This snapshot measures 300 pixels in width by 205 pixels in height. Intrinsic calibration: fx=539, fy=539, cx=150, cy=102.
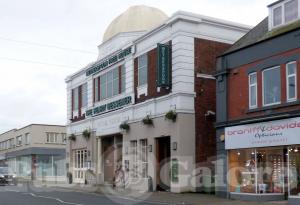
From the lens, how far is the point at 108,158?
122 feet

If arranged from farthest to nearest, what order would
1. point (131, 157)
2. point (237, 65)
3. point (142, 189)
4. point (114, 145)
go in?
point (114, 145), point (131, 157), point (142, 189), point (237, 65)

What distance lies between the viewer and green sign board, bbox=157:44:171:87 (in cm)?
2819

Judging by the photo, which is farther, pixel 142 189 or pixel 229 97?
pixel 142 189

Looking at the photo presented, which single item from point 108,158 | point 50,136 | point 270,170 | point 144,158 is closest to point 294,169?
point 270,170

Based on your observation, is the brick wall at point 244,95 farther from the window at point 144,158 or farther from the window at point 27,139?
the window at point 27,139

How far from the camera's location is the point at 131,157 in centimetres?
3247

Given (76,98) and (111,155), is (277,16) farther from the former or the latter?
(76,98)

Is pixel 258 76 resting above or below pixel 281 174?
above

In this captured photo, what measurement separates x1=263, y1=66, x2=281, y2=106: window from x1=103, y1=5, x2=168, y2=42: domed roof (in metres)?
14.6

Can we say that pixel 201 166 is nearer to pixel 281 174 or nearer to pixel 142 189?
pixel 142 189

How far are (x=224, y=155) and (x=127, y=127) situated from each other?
942cm

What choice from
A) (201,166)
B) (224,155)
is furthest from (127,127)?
(224,155)

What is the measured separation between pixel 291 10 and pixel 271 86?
3.64 meters

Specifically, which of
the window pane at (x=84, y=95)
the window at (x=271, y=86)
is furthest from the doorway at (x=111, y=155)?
the window at (x=271, y=86)
